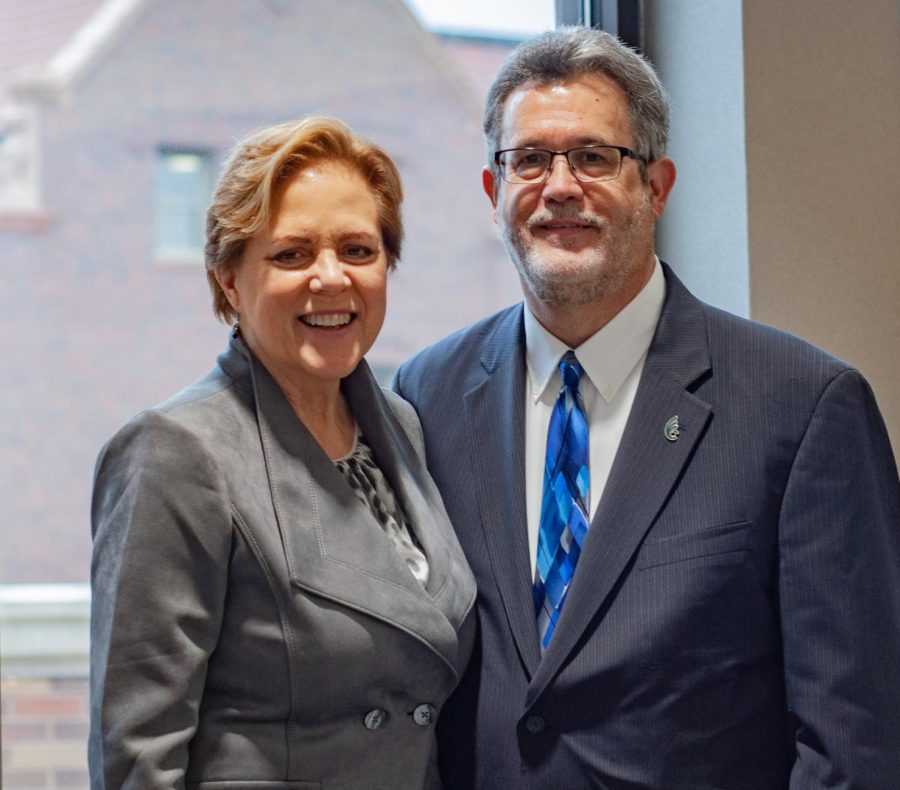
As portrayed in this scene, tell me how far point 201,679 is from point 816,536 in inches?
33.0

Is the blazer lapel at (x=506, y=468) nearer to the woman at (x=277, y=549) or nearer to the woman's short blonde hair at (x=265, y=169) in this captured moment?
the woman at (x=277, y=549)

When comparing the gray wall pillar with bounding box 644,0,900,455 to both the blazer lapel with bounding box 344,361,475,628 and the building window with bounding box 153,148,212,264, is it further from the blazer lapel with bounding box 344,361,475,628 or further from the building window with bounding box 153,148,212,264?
the building window with bounding box 153,148,212,264

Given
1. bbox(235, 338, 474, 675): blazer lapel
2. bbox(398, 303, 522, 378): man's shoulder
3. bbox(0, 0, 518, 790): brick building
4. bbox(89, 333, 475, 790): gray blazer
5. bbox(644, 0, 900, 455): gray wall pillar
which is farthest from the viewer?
bbox(0, 0, 518, 790): brick building

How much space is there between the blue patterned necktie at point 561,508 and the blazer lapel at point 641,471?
0.05 meters

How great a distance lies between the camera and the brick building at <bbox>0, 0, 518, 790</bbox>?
239cm

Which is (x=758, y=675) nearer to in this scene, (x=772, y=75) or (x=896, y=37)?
(x=772, y=75)

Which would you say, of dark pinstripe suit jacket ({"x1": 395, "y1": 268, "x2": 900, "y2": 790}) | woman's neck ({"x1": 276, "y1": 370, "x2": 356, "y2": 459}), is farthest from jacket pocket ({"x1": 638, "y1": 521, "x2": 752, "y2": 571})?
woman's neck ({"x1": 276, "y1": 370, "x2": 356, "y2": 459})

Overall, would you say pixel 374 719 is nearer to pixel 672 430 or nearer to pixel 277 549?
pixel 277 549

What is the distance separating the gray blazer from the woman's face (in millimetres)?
62

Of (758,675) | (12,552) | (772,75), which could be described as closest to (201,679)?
(758,675)

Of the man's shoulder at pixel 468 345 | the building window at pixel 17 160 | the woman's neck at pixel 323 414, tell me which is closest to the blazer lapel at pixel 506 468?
the man's shoulder at pixel 468 345

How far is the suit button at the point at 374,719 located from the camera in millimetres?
1617

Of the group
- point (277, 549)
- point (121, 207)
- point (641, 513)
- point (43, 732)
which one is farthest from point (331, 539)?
point (121, 207)

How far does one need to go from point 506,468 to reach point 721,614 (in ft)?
1.28
